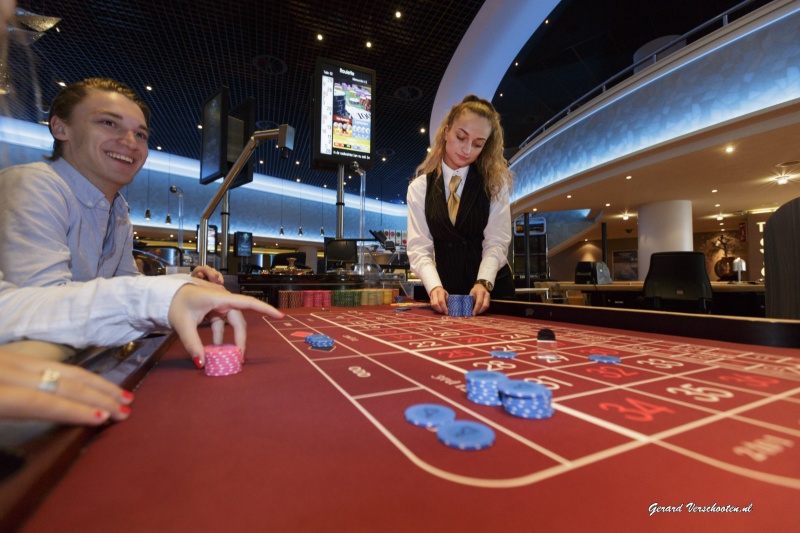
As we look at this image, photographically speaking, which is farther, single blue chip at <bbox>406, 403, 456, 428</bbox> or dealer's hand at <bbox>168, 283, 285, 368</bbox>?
dealer's hand at <bbox>168, 283, 285, 368</bbox>

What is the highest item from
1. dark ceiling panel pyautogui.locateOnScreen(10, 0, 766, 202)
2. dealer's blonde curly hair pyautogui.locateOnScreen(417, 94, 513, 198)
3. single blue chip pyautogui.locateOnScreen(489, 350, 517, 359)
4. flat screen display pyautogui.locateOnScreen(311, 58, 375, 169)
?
dark ceiling panel pyautogui.locateOnScreen(10, 0, 766, 202)

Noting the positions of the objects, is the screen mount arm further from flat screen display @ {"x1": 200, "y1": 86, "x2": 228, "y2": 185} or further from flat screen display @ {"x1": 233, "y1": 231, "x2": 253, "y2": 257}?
flat screen display @ {"x1": 233, "y1": 231, "x2": 253, "y2": 257}

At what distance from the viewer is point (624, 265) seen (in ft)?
59.0

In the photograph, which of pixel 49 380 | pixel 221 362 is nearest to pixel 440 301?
pixel 221 362

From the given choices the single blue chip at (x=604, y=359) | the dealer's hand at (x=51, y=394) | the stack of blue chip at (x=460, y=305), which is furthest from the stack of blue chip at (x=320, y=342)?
the stack of blue chip at (x=460, y=305)

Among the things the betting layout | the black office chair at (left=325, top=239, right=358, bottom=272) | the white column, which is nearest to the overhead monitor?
the black office chair at (left=325, top=239, right=358, bottom=272)

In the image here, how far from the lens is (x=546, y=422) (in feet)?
1.83

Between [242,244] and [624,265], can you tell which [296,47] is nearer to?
[242,244]

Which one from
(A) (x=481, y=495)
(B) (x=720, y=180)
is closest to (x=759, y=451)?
(A) (x=481, y=495)

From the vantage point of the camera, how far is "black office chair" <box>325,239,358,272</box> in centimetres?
346

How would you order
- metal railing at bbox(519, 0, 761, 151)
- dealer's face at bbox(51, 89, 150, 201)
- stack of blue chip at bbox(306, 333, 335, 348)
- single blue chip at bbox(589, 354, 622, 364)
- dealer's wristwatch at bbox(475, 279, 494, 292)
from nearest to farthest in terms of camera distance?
single blue chip at bbox(589, 354, 622, 364)
stack of blue chip at bbox(306, 333, 335, 348)
dealer's face at bbox(51, 89, 150, 201)
dealer's wristwatch at bbox(475, 279, 494, 292)
metal railing at bbox(519, 0, 761, 151)

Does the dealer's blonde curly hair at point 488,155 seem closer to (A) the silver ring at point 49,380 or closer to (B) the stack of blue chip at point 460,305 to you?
(B) the stack of blue chip at point 460,305

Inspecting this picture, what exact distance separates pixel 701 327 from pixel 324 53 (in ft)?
20.0

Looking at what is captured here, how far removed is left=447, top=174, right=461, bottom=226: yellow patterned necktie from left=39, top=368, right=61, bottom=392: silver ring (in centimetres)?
204
